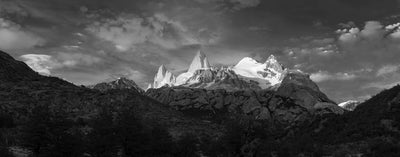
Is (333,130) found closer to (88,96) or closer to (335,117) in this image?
(335,117)

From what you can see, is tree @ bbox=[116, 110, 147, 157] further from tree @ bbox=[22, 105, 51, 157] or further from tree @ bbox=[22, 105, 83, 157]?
tree @ bbox=[22, 105, 51, 157]

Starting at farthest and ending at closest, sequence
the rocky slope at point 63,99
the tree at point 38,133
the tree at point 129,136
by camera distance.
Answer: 1. the rocky slope at point 63,99
2. the tree at point 129,136
3. the tree at point 38,133

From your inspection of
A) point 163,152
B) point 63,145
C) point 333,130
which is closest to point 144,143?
point 163,152

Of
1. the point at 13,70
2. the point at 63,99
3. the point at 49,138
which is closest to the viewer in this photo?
the point at 49,138

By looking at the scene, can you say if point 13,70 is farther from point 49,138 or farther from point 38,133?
point 49,138

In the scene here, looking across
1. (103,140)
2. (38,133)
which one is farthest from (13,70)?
(103,140)

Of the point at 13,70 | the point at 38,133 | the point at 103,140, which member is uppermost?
the point at 13,70

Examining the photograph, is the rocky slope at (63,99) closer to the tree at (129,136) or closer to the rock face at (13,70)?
the rock face at (13,70)

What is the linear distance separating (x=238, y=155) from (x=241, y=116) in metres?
6.65

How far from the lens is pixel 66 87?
144 metres

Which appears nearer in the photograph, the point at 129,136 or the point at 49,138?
the point at 49,138

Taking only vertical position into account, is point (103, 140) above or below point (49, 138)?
below

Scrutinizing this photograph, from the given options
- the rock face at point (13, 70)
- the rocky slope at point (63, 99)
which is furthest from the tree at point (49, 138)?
the rock face at point (13, 70)

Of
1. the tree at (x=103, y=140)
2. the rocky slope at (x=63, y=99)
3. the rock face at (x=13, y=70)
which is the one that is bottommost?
the tree at (x=103, y=140)
